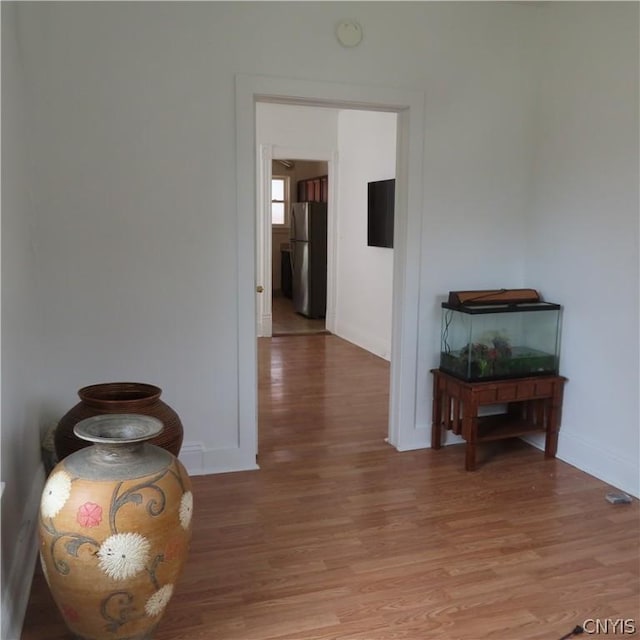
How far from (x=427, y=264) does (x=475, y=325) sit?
0.45m

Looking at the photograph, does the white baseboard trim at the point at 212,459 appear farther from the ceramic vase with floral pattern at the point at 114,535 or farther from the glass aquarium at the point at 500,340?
the ceramic vase with floral pattern at the point at 114,535

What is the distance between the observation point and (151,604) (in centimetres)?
181

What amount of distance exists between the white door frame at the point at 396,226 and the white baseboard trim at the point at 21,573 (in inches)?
45.0

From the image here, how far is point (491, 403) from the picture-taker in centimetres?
335

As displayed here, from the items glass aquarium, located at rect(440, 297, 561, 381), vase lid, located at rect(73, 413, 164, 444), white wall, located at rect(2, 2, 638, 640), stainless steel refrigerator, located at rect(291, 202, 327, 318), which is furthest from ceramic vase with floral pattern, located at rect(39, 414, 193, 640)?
stainless steel refrigerator, located at rect(291, 202, 327, 318)

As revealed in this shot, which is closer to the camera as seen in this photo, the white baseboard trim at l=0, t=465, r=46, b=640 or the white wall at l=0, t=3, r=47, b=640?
the white baseboard trim at l=0, t=465, r=46, b=640

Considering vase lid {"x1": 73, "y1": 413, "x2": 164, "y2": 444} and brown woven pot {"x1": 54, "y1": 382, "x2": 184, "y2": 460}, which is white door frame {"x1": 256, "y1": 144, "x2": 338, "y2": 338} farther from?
vase lid {"x1": 73, "y1": 413, "x2": 164, "y2": 444}

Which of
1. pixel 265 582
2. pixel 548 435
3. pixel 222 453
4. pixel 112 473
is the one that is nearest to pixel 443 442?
pixel 548 435

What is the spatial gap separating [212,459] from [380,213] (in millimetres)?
3437

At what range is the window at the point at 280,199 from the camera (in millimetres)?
10945

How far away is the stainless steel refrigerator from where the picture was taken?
803 cm

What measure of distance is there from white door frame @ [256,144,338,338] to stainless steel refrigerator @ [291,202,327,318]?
629 mm

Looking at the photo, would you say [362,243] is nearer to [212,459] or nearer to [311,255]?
[311,255]

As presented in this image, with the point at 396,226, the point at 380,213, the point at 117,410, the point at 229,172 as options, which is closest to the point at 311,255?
the point at 380,213
